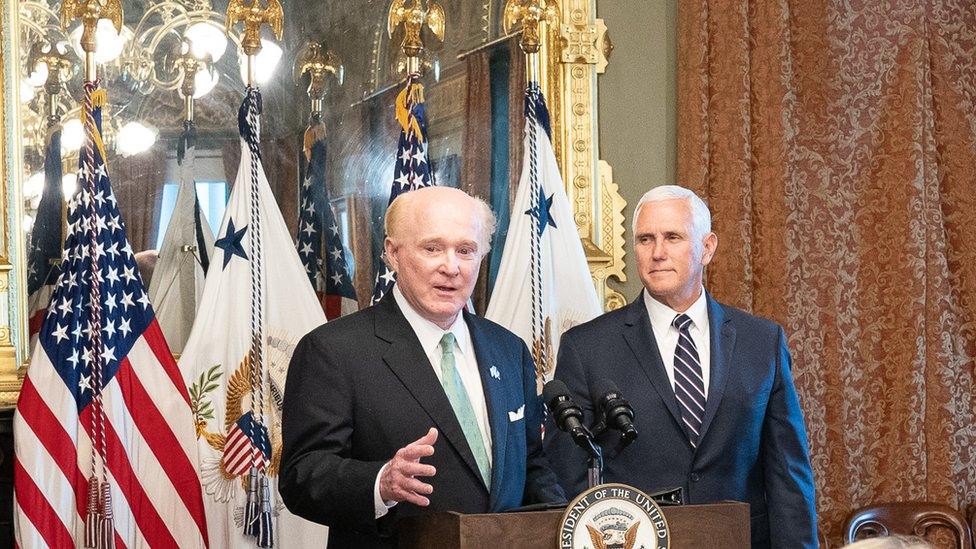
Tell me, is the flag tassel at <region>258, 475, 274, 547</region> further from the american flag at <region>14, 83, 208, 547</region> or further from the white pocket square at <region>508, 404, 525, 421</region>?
the white pocket square at <region>508, 404, 525, 421</region>

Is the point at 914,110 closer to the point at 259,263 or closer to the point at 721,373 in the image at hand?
the point at 721,373

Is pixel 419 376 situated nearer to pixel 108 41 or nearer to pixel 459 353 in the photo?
pixel 459 353

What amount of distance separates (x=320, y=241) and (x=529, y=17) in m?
1.12

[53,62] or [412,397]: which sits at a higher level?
[53,62]

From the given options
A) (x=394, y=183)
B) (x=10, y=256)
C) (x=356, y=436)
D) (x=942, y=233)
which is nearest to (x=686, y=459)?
(x=356, y=436)

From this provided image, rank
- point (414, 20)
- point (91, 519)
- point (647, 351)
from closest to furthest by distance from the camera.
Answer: point (647, 351) < point (91, 519) < point (414, 20)

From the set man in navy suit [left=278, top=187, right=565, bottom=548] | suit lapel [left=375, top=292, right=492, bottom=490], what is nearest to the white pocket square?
man in navy suit [left=278, top=187, right=565, bottom=548]

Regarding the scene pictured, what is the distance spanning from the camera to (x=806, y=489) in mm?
3434

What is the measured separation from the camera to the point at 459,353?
9.96 feet

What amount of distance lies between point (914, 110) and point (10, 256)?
3.31 metres

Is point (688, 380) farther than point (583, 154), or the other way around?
point (583, 154)

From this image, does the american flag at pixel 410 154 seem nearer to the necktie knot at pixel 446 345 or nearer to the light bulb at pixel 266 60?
the light bulb at pixel 266 60

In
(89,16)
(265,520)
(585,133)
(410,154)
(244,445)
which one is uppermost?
(89,16)

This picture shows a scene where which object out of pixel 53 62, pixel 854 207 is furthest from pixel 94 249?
pixel 854 207
